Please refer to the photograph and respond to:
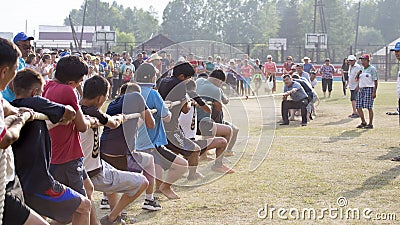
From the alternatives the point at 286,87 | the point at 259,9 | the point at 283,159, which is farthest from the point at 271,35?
the point at 283,159

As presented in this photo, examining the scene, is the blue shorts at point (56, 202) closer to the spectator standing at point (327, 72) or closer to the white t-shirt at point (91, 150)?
the white t-shirt at point (91, 150)

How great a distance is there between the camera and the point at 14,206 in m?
4.22

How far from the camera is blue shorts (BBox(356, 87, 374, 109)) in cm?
1633

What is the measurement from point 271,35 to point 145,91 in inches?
3930

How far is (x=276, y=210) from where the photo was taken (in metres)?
7.65

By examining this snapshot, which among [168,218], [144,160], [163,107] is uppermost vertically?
[163,107]

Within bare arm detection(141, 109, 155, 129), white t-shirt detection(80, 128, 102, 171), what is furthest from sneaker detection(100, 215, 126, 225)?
bare arm detection(141, 109, 155, 129)

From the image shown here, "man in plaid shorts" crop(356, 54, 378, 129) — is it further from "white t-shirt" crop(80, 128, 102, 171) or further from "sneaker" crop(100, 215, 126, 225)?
"white t-shirt" crop(80, 128, 102, 171)

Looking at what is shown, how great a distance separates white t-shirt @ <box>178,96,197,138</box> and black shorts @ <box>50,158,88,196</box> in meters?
4.15

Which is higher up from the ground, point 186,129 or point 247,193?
point 186,129

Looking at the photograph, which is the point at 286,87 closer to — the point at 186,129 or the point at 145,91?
the point at 186,129

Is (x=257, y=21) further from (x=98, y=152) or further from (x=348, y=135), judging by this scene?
(x=98, y=152)

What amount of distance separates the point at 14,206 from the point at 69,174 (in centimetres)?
120

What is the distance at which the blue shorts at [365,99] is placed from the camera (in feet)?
53.6
